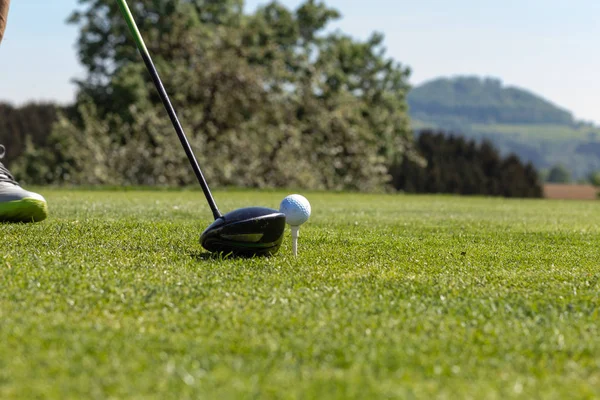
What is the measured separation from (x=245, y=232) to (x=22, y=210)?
6.61 ft

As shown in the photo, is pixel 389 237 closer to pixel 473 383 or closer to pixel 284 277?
pixel 284 277

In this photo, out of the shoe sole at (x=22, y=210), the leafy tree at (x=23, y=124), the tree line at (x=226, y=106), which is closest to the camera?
the shoe sole at (x=22, y=210)

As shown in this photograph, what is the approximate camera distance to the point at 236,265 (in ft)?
11.6

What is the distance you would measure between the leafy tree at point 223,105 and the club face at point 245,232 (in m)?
14.9

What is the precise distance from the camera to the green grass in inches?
71.1

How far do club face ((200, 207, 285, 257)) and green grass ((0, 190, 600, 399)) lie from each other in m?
0.10

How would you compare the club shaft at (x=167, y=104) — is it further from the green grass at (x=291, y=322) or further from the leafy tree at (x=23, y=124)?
the leafy tree at (x=23, y=124)

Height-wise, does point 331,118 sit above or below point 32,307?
above

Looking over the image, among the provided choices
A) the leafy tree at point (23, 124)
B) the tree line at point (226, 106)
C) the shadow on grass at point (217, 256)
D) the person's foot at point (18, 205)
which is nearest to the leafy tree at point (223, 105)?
the tree line at point (226, 106)

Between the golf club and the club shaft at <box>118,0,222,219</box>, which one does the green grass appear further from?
the club shaft at <box>118,0,222,219</box>

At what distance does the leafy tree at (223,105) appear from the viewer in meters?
18.9

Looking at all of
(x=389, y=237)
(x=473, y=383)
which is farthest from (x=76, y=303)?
(x=389, y=237)

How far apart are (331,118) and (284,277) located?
1878cm

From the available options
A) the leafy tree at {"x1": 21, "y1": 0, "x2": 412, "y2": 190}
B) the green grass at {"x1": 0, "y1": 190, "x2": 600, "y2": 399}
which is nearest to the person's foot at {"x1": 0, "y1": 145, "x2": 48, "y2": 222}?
the green grass at {"x1": 0, "y1": 190, "x2": 600, "y2": 399}
